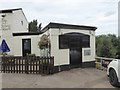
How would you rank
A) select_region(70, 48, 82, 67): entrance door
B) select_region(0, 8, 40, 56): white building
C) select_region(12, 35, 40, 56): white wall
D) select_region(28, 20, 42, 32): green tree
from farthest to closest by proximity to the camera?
select_region(28, 20, 42, 32): green tree < select_region(0, 8, 40, 56): white building < select_region(12, 35, 40, 56): white wall < select_region(70, 48, 82, 67): entrance door

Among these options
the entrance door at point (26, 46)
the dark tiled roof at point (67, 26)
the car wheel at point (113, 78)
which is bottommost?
the car wheel at point (113, 78)

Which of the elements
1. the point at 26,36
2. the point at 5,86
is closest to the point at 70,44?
the point at 5,86

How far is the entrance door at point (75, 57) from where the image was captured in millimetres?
12305

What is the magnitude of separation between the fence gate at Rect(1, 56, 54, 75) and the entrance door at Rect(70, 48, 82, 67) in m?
1.83

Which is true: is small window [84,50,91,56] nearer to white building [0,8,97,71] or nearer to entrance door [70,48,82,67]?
white building [0,8,97,71]

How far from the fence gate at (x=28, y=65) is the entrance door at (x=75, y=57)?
183cm

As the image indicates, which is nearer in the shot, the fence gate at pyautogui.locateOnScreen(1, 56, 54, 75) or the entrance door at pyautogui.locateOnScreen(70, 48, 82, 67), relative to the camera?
the fence gate at pyautogui.locateOnScreen(1, 56, 54, 75)

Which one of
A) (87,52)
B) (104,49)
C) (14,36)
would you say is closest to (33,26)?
(104,49)

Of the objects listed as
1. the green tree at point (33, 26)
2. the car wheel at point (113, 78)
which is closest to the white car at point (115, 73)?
the car wheel at point (113, 78)

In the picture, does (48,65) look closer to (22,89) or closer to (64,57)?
(64,57)

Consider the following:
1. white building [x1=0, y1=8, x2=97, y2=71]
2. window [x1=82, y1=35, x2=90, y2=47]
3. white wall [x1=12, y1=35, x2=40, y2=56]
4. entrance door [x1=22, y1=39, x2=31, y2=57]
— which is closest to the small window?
white building [x1=0, y1=8, x2=97, y2=71]

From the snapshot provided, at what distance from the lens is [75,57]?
1252cm

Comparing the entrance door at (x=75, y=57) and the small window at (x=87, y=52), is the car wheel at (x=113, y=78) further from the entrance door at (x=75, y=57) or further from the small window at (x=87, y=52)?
the small window at (x=87, y=52)

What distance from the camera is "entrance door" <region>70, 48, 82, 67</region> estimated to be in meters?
12.3
